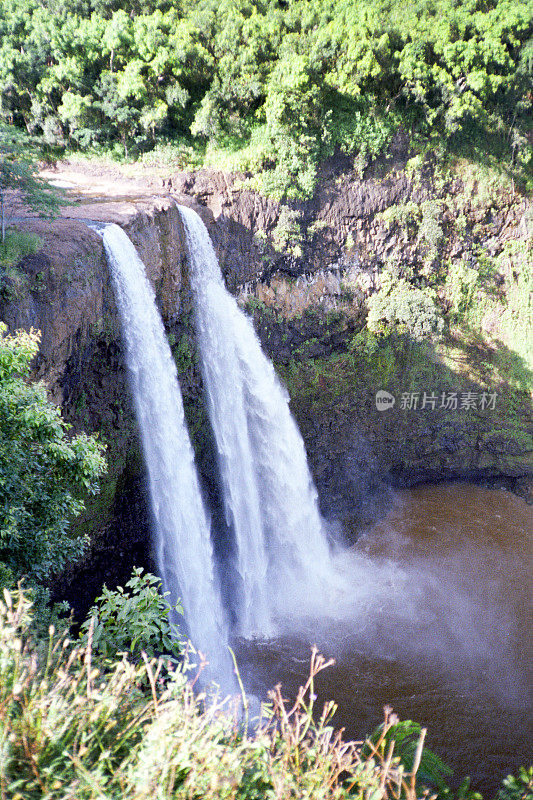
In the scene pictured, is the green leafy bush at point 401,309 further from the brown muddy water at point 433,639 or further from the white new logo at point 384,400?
the brown muddy water at point 433,639

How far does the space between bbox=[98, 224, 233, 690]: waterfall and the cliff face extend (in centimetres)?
166

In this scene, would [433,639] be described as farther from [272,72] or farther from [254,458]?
[272,72]

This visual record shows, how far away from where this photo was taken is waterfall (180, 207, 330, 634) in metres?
11.7

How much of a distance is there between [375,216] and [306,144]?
306 cm

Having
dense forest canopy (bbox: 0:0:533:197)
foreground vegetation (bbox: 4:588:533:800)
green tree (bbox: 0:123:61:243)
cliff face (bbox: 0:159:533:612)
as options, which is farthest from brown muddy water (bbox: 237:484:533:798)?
dense forest canopy (bbox: 0:0:533:197)

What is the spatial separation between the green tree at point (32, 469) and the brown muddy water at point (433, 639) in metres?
6.19

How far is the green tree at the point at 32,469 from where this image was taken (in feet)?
15.7

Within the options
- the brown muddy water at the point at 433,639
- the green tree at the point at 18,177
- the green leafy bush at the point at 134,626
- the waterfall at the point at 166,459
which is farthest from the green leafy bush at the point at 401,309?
the green leafy bush at the point at 134,626

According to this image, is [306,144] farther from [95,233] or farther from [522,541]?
[522,541]

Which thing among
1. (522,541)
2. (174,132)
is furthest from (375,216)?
(522,541)

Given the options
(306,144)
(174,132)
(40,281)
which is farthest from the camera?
(174,132)

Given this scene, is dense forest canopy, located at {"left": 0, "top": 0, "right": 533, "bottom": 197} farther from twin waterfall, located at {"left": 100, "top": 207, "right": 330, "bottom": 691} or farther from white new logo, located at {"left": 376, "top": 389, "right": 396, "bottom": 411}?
white new logo, located at {"left": 376, "top": 389, "right": 396, "bottom": 411}

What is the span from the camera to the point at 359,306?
15586 millimetres

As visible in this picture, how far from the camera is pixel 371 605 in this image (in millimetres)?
11664
